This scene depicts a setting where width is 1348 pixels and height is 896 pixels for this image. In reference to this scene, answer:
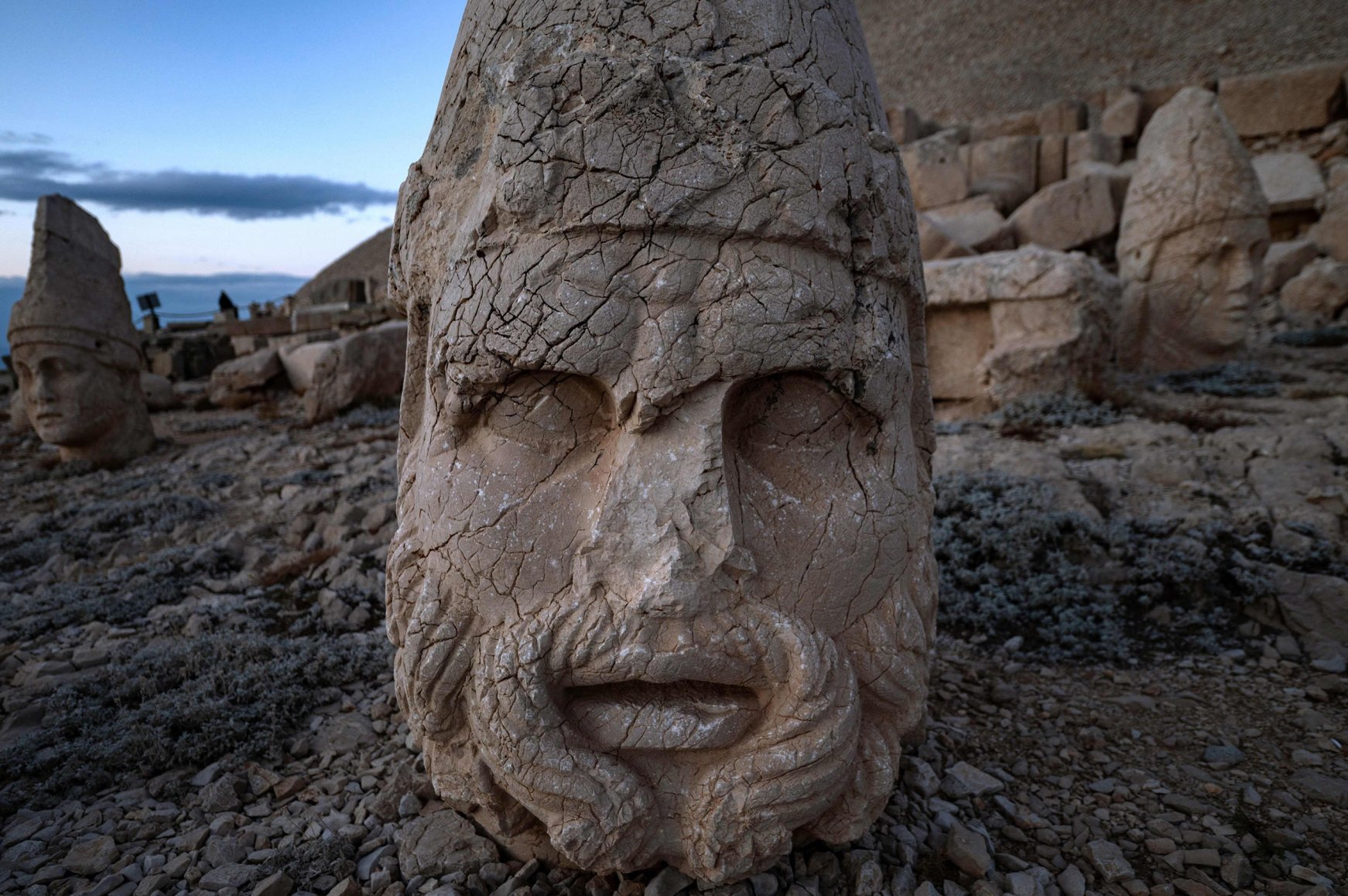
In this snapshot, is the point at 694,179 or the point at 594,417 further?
the point at 594,417

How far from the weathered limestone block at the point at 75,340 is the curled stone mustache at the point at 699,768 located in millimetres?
7432

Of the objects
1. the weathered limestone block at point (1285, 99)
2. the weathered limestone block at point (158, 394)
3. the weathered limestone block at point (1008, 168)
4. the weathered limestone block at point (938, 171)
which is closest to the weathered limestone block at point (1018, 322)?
the weathered limestone block at point (938, 171)

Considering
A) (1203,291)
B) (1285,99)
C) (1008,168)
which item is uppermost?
(1285,99)

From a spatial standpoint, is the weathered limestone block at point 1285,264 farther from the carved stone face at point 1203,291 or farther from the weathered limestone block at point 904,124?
the weathered limestone block at point 904,124

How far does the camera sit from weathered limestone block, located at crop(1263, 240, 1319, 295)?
10.8 m

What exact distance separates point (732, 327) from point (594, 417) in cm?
37

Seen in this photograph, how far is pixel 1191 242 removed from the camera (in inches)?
289

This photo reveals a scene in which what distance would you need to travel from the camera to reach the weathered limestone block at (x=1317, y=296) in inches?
385

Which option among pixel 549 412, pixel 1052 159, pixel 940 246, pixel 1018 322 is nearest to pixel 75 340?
pixel 549 412

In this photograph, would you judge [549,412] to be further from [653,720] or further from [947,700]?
[947,700]

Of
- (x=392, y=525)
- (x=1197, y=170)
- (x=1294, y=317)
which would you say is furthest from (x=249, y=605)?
(x=1294, y=317)

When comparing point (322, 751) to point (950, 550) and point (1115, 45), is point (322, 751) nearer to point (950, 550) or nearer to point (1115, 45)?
point (950, 550)

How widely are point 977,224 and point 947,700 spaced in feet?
38.0

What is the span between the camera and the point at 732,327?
1516mm
